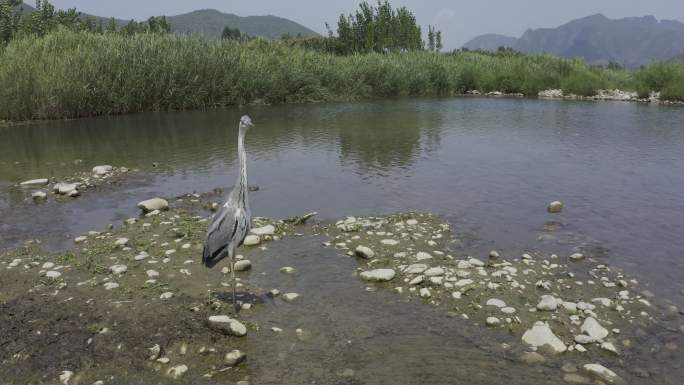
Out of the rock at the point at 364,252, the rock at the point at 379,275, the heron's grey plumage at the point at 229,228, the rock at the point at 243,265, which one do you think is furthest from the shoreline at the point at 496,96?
the rock at the point at 379,275

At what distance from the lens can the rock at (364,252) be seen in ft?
25.8

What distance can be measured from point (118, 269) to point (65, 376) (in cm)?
253

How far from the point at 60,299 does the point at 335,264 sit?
12.2 ft

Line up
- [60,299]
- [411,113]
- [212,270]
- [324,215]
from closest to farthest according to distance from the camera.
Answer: [60,299], [212,270], [324,215], [411,113]

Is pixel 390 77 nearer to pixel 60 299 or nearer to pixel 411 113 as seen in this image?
pixel 411 113

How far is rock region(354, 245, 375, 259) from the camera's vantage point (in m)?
7.86

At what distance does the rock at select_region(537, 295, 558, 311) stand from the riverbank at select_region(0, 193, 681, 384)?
2 centimetres

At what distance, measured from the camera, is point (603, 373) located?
5059 millimetres

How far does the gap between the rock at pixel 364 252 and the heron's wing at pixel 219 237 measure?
2.32m

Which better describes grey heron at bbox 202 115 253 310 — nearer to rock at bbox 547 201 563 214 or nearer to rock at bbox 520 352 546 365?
rock at bbox 520 352 546 365

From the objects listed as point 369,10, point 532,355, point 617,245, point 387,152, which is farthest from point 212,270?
point 369,10

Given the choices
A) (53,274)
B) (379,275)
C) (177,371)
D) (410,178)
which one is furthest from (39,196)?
(410,178)

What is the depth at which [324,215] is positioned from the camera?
10133 mm

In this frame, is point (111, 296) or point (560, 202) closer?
point (111, 296)
